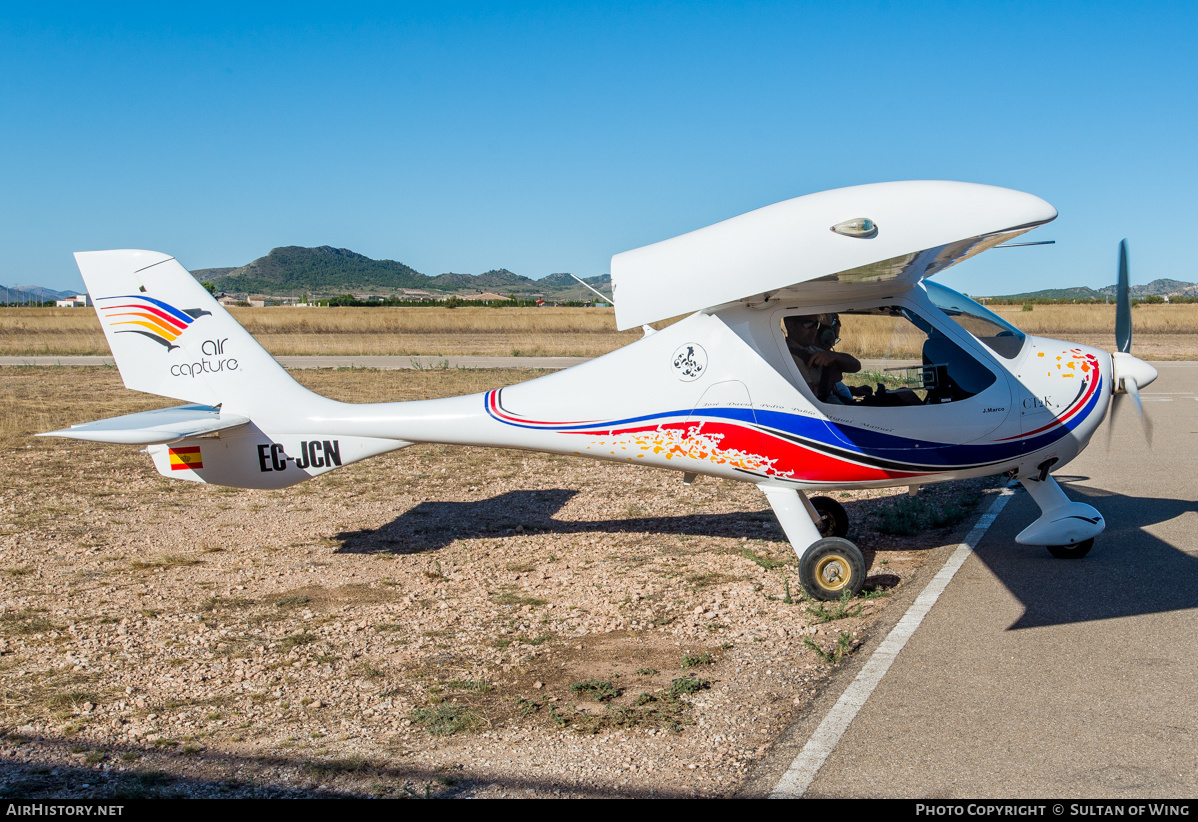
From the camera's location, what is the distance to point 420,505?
10.2 m

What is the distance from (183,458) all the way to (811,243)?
5435mm

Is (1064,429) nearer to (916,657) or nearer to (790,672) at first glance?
(916,657)

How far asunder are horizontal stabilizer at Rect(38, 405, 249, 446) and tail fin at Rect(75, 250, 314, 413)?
15cm

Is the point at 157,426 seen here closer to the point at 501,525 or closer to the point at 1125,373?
the point at 501,525

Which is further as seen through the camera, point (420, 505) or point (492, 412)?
point (420, 505)

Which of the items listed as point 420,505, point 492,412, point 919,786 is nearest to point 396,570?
point 492,412

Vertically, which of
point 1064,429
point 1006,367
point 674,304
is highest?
point 674,304

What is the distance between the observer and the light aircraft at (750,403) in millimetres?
6812

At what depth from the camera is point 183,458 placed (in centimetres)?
732

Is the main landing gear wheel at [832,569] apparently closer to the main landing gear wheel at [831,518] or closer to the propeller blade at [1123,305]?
the main landing gear wheel at [831,518]

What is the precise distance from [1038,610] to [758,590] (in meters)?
2.00

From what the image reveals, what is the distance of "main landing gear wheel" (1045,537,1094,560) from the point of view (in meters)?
7.25

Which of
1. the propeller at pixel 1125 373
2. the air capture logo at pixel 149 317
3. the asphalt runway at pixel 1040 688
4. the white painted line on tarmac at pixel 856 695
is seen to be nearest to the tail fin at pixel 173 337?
the air capture logo at pixel 149 317

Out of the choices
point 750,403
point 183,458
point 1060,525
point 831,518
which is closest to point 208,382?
point 183,458
